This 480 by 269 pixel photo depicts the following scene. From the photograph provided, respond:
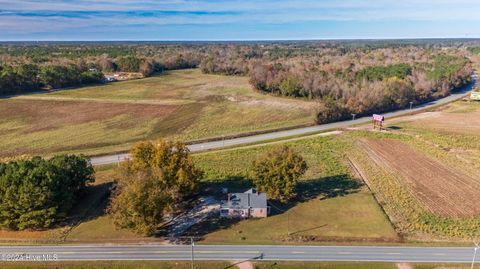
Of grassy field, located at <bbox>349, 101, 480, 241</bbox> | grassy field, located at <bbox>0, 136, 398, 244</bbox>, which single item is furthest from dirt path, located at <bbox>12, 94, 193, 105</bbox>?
grassy field, located at <bbox>349, 101, 480, 241</bbox>

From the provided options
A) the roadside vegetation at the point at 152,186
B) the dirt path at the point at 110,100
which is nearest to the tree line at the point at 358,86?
the dirt path at the point at 110,100

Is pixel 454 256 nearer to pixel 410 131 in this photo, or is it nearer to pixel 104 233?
pixel 104 233

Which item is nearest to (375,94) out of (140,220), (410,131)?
(410,131)

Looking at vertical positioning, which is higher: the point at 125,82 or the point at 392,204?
the point at 125,82

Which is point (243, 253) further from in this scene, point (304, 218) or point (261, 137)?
point (261, 137)

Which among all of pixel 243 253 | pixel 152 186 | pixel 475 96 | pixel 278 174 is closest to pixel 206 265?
pixel 243 253

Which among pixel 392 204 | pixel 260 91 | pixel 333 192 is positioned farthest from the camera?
pixel 260 91
